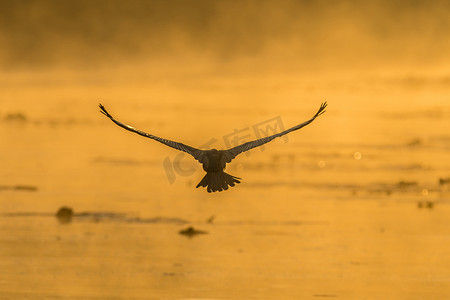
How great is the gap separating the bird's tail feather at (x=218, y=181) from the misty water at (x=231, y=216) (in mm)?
4068

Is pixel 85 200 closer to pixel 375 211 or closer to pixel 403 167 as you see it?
pixel 375 211

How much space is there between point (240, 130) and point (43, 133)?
30.7ft

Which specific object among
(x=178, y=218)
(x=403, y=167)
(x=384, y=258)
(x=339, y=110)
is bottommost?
(x=384, y=258)

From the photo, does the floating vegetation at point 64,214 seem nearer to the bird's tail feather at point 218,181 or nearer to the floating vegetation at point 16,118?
the bird's tail feather at point 218,181

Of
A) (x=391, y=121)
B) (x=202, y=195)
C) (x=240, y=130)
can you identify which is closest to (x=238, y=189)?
(x=202, y=195)

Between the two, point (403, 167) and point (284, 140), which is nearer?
point (403, 167)

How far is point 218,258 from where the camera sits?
32969mm

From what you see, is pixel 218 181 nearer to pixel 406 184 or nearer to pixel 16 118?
pixel 406 184

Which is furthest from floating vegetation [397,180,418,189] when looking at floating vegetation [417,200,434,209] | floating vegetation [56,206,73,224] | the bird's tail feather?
the bird's tail feather

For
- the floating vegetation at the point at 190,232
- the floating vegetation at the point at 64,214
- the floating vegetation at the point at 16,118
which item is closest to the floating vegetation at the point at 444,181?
the floating vegetation at the point at 190,232

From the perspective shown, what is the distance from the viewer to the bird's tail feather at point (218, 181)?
83.7 ft

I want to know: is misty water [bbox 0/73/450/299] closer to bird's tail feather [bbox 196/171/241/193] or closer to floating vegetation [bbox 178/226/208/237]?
floating vegetation [bbox 178/226/208/237]

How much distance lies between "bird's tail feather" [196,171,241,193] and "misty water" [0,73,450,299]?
13.3ft

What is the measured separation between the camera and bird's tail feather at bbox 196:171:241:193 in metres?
25.5
